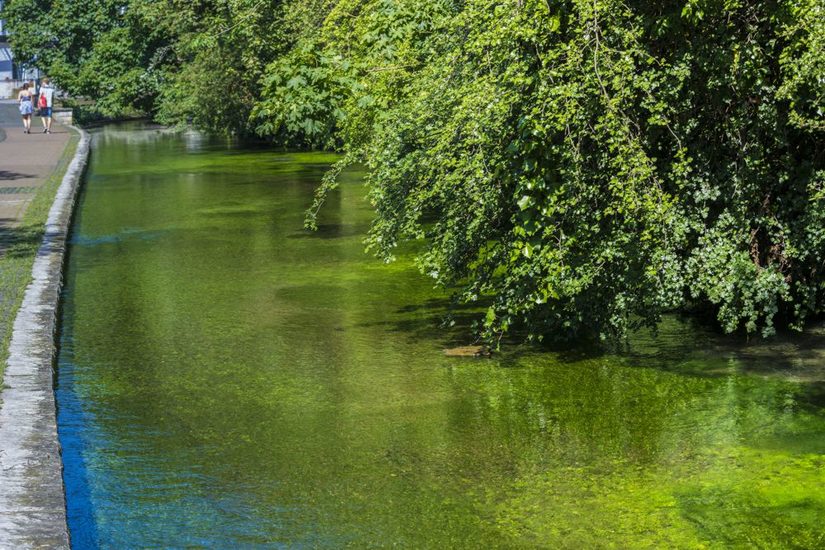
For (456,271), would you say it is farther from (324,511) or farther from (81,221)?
(81,221)

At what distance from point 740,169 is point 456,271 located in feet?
6.94

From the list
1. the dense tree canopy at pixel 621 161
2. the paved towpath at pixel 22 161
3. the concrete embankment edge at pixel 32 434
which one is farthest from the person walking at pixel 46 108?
the dense tree canopy at pixel 621 161

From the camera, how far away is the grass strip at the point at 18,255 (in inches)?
406

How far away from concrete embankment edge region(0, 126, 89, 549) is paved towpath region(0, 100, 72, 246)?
609 cm

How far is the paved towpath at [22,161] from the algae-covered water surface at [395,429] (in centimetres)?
655

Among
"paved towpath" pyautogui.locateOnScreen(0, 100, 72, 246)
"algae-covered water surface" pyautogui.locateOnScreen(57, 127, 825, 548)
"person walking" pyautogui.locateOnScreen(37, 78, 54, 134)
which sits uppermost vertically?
"person walking" pyautogui.locateOnScreen(37, 78, 54, 134)

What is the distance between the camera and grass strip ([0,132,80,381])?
33.8ft

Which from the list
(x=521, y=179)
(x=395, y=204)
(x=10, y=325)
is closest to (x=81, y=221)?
(x=10, y=325)

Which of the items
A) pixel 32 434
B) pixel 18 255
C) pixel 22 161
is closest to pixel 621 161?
pixel 32 434

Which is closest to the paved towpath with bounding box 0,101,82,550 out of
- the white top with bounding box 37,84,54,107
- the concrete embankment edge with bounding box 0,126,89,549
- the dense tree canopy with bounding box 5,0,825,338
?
the concrete embankment edge with bounding box 0,126,89,549

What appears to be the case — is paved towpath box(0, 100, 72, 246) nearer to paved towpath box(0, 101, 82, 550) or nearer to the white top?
paved towpath box(0, 101, 82, 550)

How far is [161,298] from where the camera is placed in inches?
473

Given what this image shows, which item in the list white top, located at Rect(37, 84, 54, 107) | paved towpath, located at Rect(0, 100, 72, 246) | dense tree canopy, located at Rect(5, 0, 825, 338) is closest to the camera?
dense tree canopy, located at Rect(5, 0, 825, 338)

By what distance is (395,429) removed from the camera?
7.63 meters
